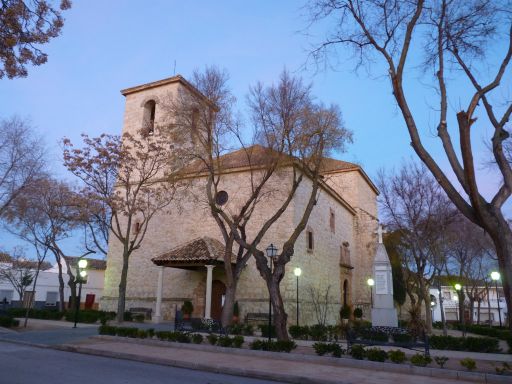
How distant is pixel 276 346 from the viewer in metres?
11.3

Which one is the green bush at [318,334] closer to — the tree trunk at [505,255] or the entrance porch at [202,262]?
the entrance porch at [202,262]

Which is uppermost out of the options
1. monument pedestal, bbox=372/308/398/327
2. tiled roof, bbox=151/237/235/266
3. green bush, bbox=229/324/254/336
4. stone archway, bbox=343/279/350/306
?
tiled roof, bbox=151/237/235/266

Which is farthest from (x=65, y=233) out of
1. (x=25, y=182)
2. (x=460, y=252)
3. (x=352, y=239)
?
(x=460, y=252)

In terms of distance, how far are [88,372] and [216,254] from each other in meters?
12.8

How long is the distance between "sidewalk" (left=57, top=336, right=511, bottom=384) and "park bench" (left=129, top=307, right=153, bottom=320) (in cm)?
1101

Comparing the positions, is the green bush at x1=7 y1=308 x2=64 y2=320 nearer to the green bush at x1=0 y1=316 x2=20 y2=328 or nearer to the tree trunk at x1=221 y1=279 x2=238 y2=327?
the green bush at x1=0 y1=316 x2=20 y2=328

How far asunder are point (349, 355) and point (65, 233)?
2332 cm

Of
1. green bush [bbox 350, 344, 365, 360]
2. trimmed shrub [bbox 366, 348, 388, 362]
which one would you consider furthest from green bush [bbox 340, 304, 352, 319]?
trimmed shrub [bbox 366, 348, 388, 362]

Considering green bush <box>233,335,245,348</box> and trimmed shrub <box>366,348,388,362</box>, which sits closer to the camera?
trimmed shrub <box>366,348,388,362</box>

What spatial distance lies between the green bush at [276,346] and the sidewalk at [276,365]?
9.9 inches

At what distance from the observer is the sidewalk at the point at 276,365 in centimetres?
834

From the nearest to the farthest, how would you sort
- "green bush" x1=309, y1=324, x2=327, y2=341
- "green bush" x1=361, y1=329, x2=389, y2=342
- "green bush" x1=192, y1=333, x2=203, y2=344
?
"green bush" x1=192, y1=333, x2=203, y2=344 < "green bush" x1=361, y1=329, x2=389, y2=342 < "green bush" x1=309, y1=324, x2=327, y2=341

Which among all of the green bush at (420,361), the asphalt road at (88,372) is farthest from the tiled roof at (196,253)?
the green bush at (420,361)

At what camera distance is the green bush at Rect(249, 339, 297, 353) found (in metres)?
11.2
